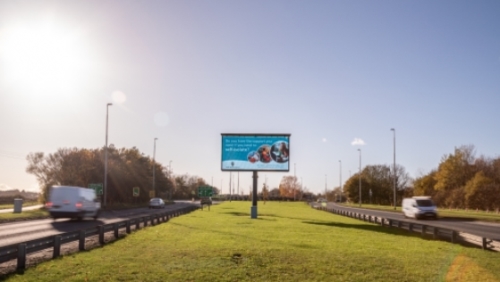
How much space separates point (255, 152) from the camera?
46188mm

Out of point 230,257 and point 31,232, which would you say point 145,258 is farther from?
point 31,232

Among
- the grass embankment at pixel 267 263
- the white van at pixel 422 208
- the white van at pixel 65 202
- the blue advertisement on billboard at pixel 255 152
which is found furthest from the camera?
the blue advertisement on billboard at pixel 255 152

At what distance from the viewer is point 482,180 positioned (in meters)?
64.8

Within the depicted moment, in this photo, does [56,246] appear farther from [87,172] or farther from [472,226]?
[87,172]

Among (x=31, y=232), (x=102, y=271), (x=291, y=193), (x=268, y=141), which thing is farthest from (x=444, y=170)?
(x=291, y=193)

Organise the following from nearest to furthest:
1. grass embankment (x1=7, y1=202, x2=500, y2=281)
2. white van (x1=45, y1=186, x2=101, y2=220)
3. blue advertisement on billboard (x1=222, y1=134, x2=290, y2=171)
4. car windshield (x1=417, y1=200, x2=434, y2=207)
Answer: grass embankment (x1=7, y1=202, x2=500, y2=281) < white van (x1=45, y1=186, x2=101, y2=220) < car windshield (x1=417, y1=200, x2=434, y2=207) < blue advertisement on billboard (x1=222, y1=134, x2=290, y2=171)

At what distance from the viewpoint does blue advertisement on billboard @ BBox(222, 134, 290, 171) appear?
46188mm

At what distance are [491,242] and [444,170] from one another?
229 feet

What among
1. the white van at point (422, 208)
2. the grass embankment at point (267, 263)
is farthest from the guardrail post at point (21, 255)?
the white van at point (422, 208)

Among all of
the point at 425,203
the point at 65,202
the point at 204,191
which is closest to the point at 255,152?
the point at 425,203

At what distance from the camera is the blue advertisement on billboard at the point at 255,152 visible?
4619 cm

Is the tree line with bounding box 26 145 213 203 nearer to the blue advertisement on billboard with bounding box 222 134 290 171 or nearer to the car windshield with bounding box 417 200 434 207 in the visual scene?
the blue advertisement on billboard with bounding box 222 134 290 171

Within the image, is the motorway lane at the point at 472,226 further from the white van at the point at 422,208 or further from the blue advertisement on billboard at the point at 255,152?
the blue advertisement on billboard at the point at 255,152

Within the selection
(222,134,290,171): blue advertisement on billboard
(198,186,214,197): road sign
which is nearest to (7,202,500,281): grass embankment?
(222,134,290,171): blue advertisement on billboard
